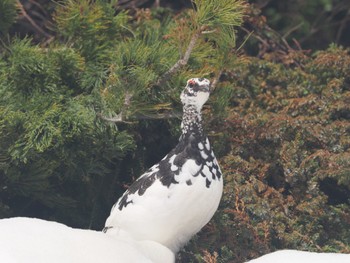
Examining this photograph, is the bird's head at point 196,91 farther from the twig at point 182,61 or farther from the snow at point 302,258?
the snow at point 302,258

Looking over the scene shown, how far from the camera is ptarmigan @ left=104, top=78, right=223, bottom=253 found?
11.3 feet

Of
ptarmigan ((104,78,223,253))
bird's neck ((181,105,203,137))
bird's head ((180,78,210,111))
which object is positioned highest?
bird's head ((180,78,210,111))

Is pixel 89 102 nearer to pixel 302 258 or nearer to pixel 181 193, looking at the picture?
pixel 181 193

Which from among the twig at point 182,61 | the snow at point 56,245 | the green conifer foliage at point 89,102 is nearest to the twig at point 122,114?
the green conifer foliage at point 89,102

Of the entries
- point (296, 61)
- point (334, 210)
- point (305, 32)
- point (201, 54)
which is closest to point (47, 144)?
point (201, 54)

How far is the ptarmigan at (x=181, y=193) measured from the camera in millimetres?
3447

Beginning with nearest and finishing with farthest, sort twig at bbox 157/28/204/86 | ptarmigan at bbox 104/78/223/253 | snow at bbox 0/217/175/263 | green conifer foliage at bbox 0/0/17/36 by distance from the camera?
snow at bbox 0/217/175/263 < ptarmigan at bbox 104/78/223/253 < twig at bbox 157/28/204/86 < green conifer foliage at bbox 0/0/17/36

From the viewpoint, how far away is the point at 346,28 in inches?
223

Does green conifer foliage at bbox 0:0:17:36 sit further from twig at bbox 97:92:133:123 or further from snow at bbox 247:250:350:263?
snow at bbox 247:250:350:263

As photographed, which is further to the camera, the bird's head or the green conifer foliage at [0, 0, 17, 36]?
the green conifer foliage at [0, 0, 17, 36]

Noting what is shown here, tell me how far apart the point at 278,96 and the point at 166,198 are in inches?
39.7

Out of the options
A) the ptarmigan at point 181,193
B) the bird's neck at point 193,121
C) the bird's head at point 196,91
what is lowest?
the ptarmigan at point 181,193

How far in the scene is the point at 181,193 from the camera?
11.3 feet

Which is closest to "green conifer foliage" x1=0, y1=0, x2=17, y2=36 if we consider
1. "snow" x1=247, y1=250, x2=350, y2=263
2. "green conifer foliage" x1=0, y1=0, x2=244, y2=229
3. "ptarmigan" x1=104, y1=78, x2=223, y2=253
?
"green conifer foliage" x1=0, y1=0, x2=244, y2=229
